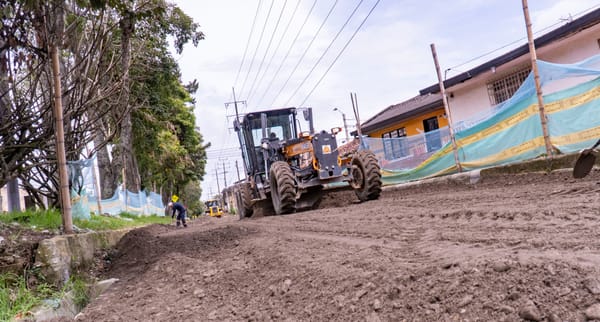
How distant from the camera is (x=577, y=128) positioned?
7.22 m

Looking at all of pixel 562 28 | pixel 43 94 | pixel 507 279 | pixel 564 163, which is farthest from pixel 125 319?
pixel 562 28

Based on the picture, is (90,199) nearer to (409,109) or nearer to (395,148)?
(395,148)

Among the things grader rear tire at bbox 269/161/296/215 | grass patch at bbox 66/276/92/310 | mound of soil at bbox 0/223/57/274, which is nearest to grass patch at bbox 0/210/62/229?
mound of soil at bbox 0/223/57/274

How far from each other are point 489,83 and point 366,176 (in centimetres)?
779

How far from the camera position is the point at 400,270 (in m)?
2.85

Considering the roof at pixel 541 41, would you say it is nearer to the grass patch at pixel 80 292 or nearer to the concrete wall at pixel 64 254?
the concrete wall at pixel 64 254

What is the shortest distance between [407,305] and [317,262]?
4.70 feet

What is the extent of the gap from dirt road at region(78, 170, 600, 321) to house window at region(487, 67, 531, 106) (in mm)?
8588

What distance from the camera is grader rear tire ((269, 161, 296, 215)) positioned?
10.1 metres

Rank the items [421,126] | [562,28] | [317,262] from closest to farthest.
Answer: [317,262] → [562,28] → [421,126]

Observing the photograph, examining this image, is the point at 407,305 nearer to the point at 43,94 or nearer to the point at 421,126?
the point at 43,94

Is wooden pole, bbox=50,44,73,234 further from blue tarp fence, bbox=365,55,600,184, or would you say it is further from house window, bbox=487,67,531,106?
house window, bbox=487,67,531,106

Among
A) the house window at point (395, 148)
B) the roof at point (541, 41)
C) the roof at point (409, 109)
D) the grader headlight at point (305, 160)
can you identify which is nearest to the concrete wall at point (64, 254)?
the grader headlight at point (305, 160)

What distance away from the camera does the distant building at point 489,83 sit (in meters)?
11.4
